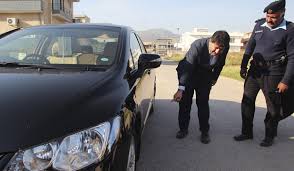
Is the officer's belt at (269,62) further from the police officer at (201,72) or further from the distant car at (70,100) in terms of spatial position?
the distant car at (70,100)

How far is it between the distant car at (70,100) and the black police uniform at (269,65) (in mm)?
1667

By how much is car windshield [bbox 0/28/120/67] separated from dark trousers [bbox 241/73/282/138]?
7.05 feet

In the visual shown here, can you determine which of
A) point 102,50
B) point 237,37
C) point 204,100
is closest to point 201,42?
point 204,100

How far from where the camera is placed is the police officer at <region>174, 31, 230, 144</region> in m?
4.90

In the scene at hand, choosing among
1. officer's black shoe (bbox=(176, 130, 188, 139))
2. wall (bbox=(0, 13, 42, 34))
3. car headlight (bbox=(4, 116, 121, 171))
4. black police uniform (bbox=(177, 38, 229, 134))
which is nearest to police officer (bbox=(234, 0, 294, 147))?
black police uniform (bbox=(177, 38, 229, 134))

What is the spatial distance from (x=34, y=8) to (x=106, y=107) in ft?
118

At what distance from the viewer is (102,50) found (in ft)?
12.3

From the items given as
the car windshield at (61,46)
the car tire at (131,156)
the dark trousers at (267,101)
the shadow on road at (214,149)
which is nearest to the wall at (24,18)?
the shadow on road at (214,149)

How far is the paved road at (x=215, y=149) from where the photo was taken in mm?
4312

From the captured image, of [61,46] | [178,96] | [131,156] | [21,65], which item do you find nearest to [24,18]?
Result: [178,96]

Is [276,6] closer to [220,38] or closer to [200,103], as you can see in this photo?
[220,38]

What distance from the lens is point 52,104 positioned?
8.05ft

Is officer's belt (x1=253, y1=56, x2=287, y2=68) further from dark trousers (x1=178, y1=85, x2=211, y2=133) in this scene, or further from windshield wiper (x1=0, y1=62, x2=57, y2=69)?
windshield wiper (x1=0, y1=62, x2=57, y2=69)

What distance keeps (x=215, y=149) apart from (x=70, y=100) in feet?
9.49
